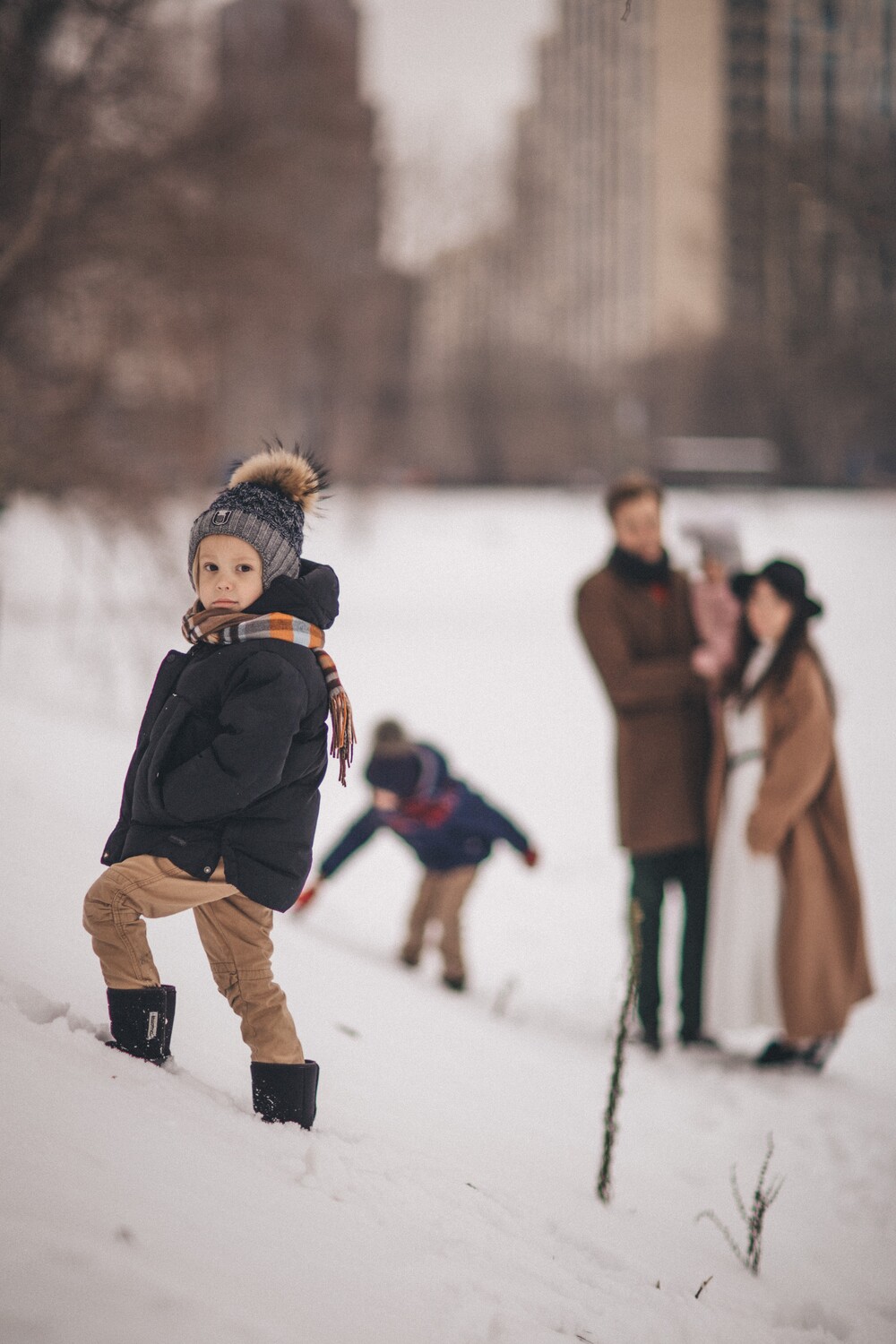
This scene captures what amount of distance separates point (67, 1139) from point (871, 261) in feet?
41.2

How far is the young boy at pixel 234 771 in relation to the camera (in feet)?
5.65

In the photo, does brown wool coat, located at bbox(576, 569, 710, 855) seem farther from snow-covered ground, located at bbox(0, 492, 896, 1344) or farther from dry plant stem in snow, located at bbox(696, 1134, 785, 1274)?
dry plant stem in snow, located at bbox(696, 1134, 785, 1274)

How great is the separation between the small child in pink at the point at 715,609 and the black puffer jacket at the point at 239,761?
2.32 metres

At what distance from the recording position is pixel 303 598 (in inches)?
70.2

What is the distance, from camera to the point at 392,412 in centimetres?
1841

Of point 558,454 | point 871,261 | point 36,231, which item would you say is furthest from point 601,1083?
point 558,454

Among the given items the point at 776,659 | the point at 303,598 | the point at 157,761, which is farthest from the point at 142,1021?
the point at 776,659

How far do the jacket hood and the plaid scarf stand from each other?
0.05 ft

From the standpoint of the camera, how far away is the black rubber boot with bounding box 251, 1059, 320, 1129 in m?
1.86

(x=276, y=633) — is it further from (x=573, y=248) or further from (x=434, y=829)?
(x=573, y=248)

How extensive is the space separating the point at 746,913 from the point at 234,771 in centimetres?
262

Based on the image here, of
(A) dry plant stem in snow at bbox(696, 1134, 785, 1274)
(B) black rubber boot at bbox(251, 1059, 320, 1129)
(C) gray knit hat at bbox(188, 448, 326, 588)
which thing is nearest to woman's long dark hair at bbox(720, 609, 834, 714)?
(A) dry plant stem in snow at bbox(696, 1134, 785, 1274)

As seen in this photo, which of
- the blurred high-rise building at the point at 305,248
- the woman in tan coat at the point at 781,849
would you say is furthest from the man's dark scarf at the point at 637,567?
the blurred high-rise building at the point at 305,248

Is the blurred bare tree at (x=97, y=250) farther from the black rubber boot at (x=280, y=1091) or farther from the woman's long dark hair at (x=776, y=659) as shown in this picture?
the black rubber boot at (x=280, y=1091)
